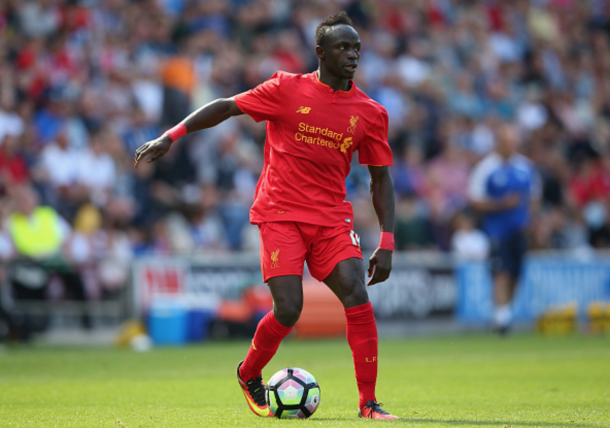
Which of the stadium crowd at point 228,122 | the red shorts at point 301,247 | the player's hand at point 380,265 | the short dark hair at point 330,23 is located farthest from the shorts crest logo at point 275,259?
the stadium crowd at point 228,122

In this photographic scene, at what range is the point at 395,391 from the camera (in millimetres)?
7844

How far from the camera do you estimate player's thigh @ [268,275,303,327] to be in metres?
6.12

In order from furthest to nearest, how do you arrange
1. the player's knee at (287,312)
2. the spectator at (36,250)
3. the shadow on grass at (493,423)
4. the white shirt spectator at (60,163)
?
the white shirt spectator at (60,163) → the spectator at (36,250) → the player's knee at (287,312) → the shadow on grass at (493,423)

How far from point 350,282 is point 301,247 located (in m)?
0.41

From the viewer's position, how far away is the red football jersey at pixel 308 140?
6234 mm

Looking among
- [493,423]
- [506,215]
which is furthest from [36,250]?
[493,423]

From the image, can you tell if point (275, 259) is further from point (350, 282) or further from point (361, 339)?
point (361, 339)

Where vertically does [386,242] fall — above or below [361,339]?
above

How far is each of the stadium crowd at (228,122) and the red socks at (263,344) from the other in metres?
7.61

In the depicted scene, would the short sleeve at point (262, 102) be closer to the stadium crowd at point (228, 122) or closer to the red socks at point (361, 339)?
the red socks at point (361, 339)

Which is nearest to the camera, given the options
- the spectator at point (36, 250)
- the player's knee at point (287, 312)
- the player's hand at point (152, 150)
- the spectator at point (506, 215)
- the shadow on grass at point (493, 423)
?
the shadow on grass at point (493, 423)

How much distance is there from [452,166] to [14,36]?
9.16m

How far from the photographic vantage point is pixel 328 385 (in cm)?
840

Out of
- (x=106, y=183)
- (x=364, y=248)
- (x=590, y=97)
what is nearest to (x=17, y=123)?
(x=106, y=183)
